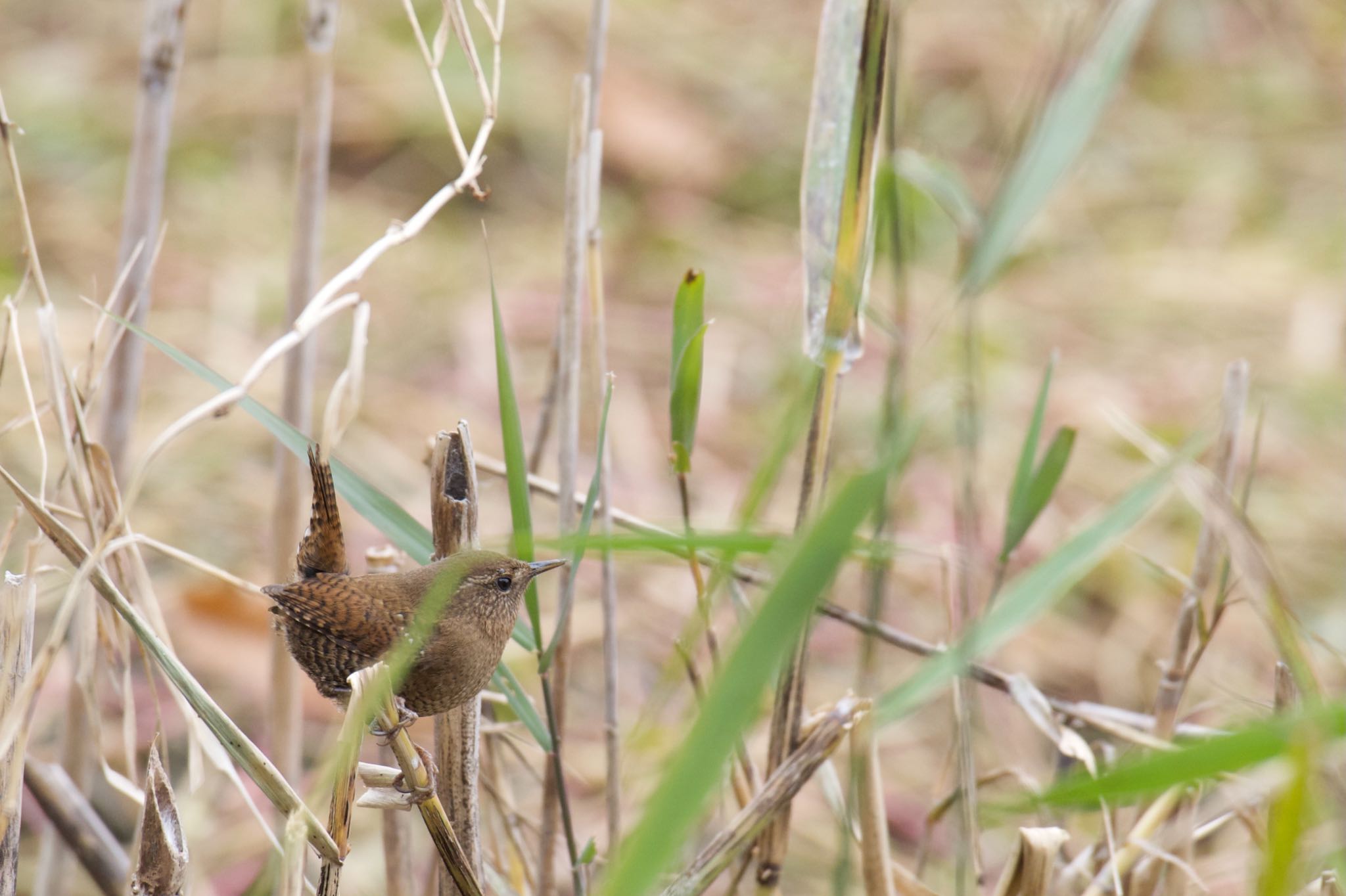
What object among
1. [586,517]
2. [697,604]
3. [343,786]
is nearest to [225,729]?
[343,786]

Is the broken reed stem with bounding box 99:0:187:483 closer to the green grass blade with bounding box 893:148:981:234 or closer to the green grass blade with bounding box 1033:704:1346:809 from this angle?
the green grass blade with bounding box 893:148:981:234

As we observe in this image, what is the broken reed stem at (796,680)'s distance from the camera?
1.11 m

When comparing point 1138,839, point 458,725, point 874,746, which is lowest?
point 1138,839

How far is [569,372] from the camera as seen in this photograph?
1.26 metres

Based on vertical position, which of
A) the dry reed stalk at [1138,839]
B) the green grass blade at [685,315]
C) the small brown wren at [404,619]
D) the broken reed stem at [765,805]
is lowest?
the dry reed stalk at [1138,839]

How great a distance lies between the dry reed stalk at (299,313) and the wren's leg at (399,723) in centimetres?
41

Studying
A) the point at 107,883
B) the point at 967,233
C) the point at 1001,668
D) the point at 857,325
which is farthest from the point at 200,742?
the point at 1001,668

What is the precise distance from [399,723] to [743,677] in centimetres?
34

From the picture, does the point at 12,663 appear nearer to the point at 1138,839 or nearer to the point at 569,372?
the point at 569,372

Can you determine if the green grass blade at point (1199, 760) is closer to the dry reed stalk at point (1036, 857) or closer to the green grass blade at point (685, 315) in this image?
the dry reed stalk at point (1036, 857)

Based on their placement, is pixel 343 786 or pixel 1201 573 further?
pixel 1201 573

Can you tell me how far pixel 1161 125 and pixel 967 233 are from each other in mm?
3676

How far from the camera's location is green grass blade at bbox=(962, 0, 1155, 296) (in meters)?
0.89

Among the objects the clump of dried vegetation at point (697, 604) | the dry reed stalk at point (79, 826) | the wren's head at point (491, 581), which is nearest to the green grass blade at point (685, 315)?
the clump of dried vegetation at point (697, 604)
